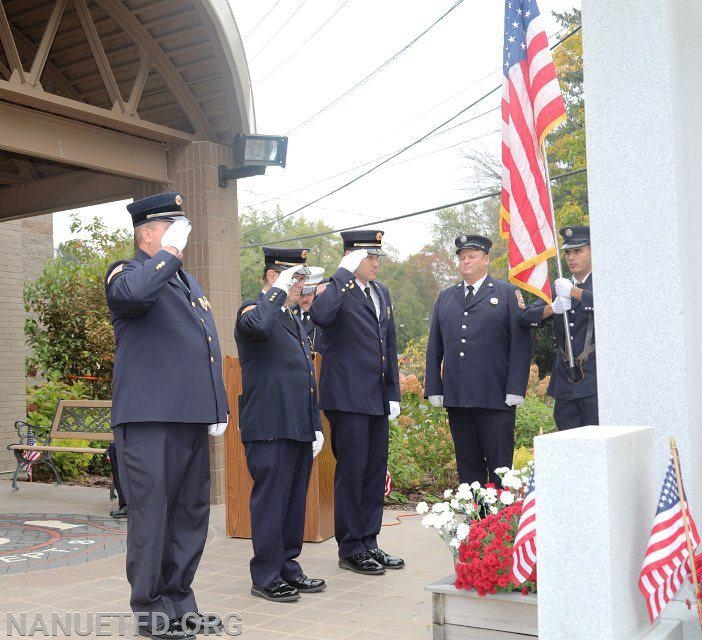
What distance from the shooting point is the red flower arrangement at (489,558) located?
3.51 meters

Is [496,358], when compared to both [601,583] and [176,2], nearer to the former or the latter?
[601,583]

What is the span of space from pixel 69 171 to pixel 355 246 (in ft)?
16.5

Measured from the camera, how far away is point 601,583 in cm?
272

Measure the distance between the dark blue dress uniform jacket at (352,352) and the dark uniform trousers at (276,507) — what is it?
49 cm

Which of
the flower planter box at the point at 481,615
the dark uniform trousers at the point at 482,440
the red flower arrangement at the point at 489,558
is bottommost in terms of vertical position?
the flower planter box at the point at 481,615

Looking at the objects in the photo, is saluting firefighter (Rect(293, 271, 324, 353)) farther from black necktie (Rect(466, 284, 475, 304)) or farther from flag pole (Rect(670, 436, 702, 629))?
flag pole (Rect(670, 436, 702, 629))

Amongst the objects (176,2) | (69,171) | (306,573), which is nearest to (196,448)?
(306,573)

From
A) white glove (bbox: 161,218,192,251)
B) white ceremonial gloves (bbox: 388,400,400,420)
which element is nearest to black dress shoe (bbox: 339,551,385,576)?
white ceremonial gloves (bbox: 388,400,400,420)

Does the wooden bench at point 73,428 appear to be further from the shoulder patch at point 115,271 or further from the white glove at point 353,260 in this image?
the shoulder patch at point 115,271

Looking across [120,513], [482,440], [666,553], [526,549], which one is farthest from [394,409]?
[120,513]

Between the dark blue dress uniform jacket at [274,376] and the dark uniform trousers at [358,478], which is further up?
the dark blue dress uniform jacket at [274,376]

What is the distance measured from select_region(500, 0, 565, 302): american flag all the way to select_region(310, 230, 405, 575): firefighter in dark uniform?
117 cm

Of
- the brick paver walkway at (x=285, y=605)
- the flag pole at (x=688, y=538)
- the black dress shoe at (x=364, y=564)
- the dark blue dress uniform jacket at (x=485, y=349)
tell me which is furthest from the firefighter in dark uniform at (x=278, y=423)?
the flag pole at (x=688, y=538)

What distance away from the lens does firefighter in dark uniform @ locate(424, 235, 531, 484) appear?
5.48 meters
